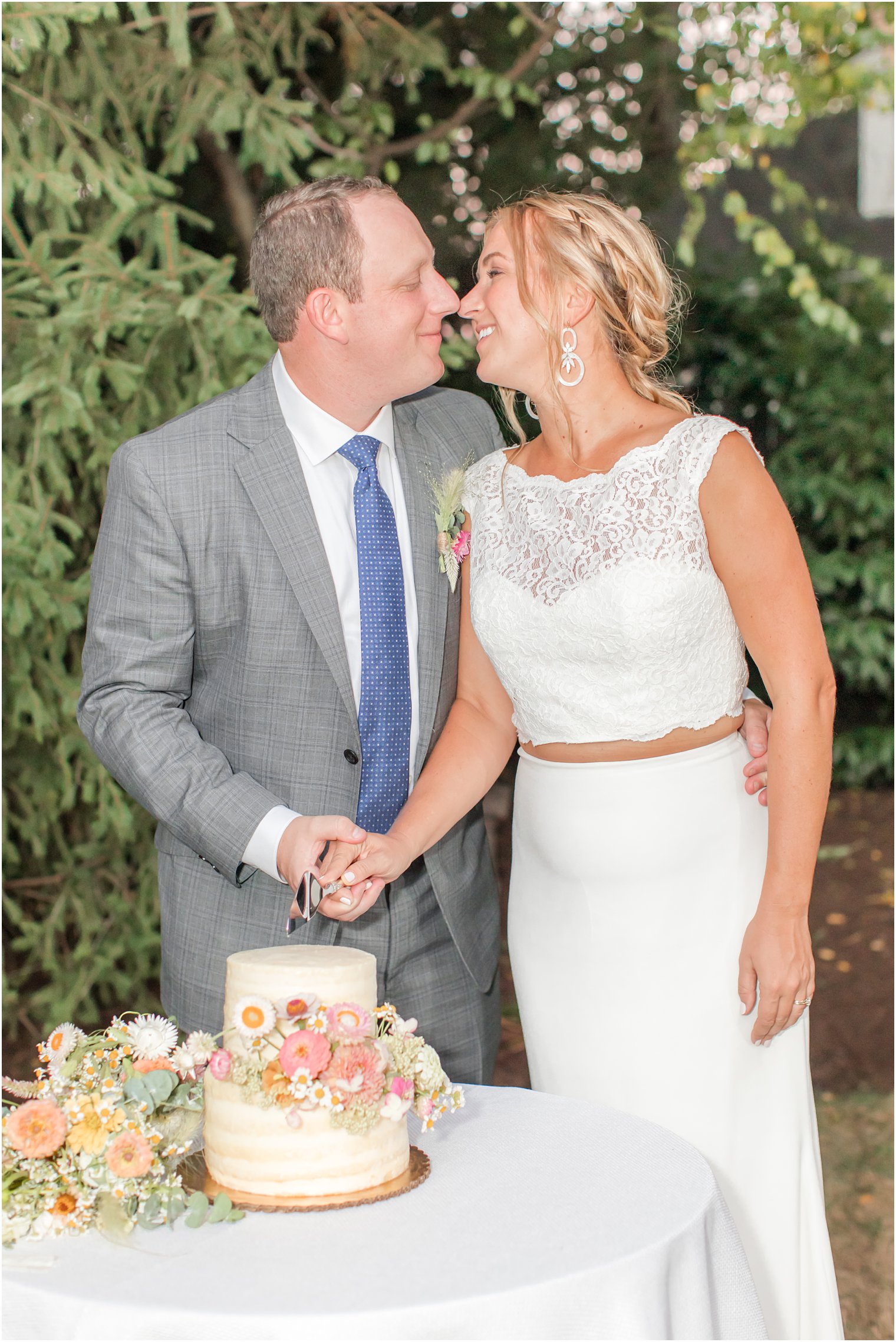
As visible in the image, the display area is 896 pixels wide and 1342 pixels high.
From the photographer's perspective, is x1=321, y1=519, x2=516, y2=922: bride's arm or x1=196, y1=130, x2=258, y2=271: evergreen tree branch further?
x1=196, y1=130, x2=258, y2=271: evergreen tree branch

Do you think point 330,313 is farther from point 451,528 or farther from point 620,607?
point 620,607

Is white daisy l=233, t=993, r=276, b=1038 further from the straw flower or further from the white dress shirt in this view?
the white dress shirt

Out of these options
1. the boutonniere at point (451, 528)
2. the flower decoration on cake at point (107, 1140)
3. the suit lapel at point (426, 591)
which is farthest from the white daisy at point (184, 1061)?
the boutonniere at point (451, 528)

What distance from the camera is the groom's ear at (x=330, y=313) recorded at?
2512 mm

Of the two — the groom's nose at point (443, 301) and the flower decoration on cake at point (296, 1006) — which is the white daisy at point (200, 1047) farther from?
the groom's nose at point (443, 301)

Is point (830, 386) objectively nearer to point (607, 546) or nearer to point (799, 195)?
point (799, 195)

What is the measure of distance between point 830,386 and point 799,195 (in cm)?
191

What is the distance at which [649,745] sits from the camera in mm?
2320

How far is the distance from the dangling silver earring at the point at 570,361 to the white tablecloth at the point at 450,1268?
129 centimetres

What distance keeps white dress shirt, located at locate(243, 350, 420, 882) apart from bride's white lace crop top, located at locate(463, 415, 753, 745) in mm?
228

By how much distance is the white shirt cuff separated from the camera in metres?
2.28

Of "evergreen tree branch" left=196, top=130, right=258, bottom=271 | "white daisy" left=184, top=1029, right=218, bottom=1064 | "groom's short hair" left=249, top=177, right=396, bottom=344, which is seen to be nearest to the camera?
"white daisy" left=184, top=1029, right=218, bottom=1064

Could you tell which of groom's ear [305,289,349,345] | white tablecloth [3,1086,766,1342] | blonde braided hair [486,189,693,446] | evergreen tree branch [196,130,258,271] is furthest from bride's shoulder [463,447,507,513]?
evergreen tree branch [196,130,258,271]

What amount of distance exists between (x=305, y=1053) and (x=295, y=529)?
3.74 feet
